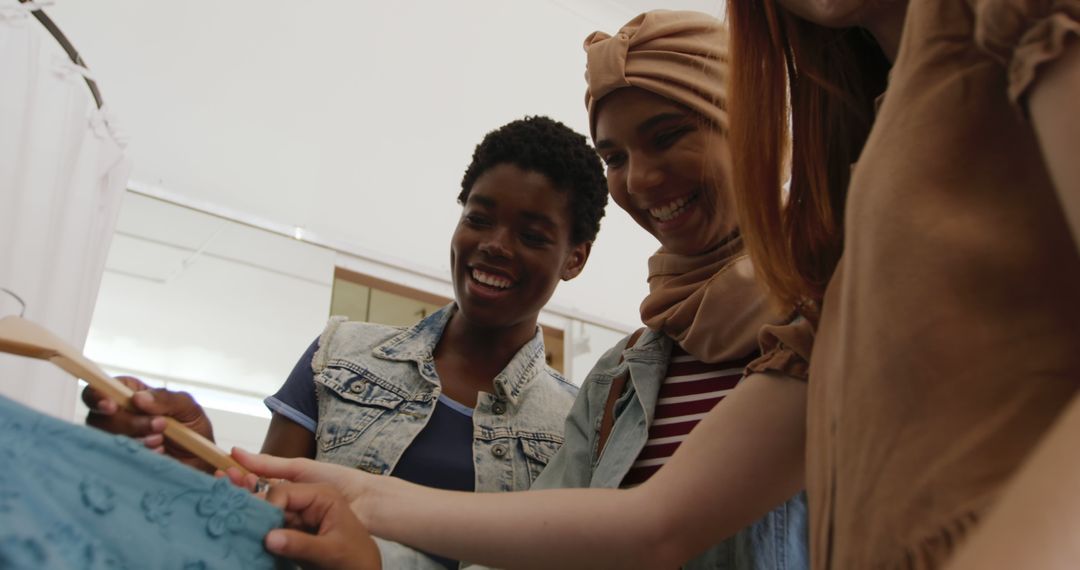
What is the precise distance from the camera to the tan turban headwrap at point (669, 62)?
3.36 feet

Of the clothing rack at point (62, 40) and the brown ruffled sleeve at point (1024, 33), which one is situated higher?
the brown ruffled sleeve at point (1024, 33)

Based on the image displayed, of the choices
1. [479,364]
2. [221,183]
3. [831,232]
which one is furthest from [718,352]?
[221,183]

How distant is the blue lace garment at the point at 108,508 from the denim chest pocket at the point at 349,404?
50cm

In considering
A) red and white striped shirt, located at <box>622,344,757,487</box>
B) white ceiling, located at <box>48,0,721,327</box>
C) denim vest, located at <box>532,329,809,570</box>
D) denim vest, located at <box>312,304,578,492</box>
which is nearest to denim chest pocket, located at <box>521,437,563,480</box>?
denim vest, located at <box>312,304,578,492</box>

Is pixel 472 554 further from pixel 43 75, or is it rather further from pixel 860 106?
pixel 43 75

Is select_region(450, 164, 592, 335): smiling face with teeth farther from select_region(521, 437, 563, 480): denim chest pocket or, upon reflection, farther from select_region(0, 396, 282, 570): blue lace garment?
select_region(0, 396, 282, 570): blue lace garment

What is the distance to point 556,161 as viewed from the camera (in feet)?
4.35

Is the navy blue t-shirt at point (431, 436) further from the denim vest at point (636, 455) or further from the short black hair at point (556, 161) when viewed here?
the short black hair at point (556, 161)

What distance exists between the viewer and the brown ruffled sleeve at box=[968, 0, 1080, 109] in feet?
1.05

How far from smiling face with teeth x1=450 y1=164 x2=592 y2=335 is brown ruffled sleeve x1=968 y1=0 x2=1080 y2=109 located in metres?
0.92

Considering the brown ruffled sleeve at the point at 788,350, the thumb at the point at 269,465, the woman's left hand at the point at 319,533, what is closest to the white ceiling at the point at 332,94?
the thumb at the point at 269,465

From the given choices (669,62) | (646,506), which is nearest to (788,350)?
(646,506)

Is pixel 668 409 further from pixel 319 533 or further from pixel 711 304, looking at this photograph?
pixel 319 533

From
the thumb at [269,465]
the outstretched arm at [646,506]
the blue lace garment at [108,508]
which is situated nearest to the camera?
the blue lace garment at [108,508]
